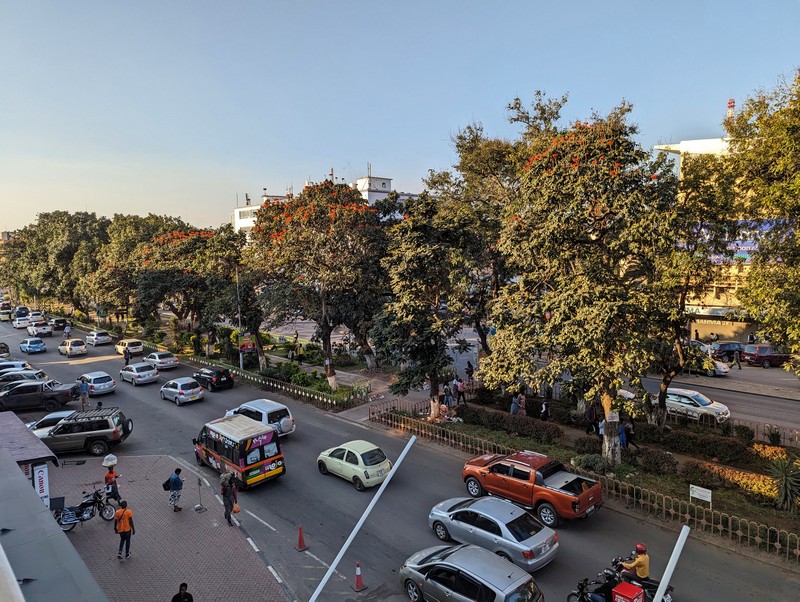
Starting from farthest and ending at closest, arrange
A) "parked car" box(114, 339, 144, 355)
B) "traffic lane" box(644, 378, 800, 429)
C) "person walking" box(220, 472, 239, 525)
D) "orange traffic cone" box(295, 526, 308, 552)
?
"parked car" box(114, 339, 144, 355) < "traffic lane" box(644, 378, 800, 429) < "person walking" box(220, 472, 239, 525) < "orange traffic cone" box(295, 526, 308, 552)

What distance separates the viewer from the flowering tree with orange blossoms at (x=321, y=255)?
1041 inches

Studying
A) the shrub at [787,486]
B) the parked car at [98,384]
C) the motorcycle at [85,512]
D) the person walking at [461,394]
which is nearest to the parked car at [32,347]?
the parked car at [98,384]

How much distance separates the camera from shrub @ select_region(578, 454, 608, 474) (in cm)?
1636

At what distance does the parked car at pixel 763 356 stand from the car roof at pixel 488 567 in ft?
108

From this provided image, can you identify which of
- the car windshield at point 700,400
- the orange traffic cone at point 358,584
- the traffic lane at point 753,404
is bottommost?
the traffic lane at point 753,404

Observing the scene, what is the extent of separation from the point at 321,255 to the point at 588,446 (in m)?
16.0

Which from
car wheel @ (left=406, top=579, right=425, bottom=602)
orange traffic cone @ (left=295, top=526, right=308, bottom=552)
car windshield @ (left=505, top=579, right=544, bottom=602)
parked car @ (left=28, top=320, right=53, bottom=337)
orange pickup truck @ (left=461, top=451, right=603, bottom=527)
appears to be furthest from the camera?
parked car @ (left=28, top=320, right=53, bottom=337)

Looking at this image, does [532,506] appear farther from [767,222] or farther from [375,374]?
[375,374]

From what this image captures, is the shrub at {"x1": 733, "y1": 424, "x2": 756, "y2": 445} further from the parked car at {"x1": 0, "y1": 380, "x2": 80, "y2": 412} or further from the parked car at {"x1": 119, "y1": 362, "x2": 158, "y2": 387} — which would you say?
the parked car at {"x1": 0, "y1": 380, "x2": 80, "y2": 412}

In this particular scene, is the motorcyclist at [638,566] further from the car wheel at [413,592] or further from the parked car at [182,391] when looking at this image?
the parked car at [182,391]

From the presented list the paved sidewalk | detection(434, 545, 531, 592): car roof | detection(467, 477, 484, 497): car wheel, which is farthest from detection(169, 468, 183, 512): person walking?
detection(434, 545, 531, 592): car roof

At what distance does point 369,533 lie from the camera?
548 inches

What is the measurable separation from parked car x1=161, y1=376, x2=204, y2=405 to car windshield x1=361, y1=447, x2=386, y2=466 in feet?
47.4

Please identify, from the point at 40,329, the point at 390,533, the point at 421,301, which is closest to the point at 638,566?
the point at 390,533
